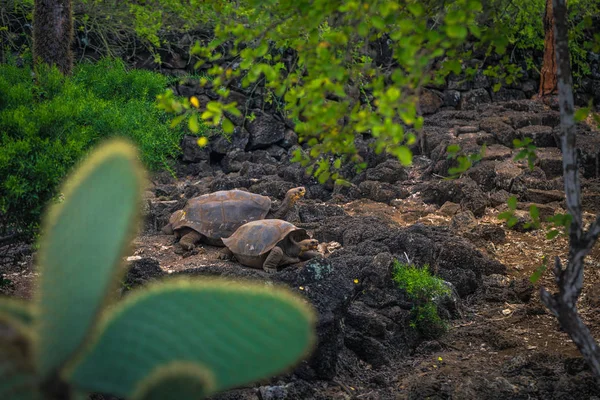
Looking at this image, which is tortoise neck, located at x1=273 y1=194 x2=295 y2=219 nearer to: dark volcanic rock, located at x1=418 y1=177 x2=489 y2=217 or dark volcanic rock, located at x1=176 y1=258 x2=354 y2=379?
dark volcanic rock, located at x1=418 y1=177 x2=489 y2=217

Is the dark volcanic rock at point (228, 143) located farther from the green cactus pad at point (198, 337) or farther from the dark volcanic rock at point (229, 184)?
the green cactus pad at point (198, 337)

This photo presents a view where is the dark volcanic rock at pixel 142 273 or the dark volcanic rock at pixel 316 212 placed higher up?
the dark volcanic rock at pixel 142 273

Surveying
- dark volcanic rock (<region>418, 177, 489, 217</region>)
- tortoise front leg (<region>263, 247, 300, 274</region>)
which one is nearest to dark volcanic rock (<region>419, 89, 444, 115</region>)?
dark volcanic rock (<region>418, 177, 489, 217</region>)

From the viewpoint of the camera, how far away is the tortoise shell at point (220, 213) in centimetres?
728

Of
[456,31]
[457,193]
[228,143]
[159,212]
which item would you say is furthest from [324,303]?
[228,143]

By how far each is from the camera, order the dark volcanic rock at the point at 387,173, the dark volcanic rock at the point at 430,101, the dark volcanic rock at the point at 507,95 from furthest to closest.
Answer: the dark volcanic rock at the point at 507,95, the dark volcanic rock at the point at 430,101, the dark volcanic rock at the point at 387,173

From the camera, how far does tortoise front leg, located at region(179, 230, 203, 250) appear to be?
7.15 meters

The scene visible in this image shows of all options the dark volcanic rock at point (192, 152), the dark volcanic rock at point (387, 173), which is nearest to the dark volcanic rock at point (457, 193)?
the dark volcanic rock at point (387, 173)

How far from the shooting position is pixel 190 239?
7.26m

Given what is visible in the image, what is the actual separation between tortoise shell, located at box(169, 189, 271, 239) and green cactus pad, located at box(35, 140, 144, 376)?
20.2 ft

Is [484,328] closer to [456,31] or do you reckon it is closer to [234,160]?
[456,31]

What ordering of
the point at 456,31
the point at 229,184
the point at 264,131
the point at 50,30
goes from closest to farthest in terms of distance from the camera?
the point at 456,31 → the point at 50,30 → the point at 229,184 → the point at 264,131

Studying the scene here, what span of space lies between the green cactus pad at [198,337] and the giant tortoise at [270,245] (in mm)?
4884

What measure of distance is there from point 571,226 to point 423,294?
224 centimetres
